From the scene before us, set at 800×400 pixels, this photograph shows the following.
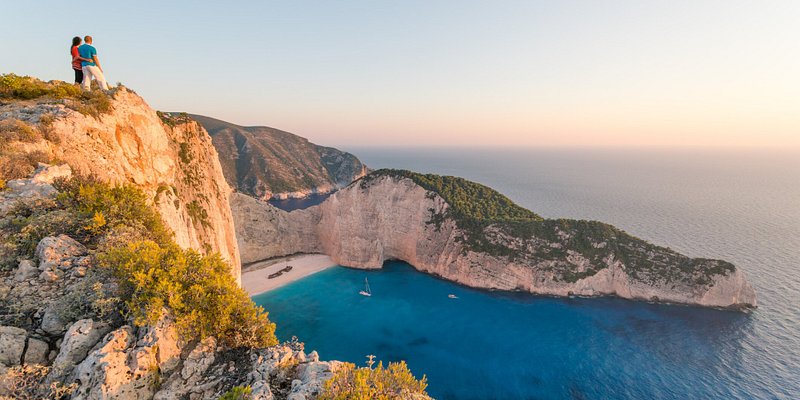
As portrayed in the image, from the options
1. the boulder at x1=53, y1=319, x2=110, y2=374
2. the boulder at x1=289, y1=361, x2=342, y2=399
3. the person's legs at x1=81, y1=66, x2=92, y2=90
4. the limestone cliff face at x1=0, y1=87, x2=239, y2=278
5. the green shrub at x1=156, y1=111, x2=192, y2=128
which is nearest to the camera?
the boulder at x1=53, y1=319, x2=110, y2=374

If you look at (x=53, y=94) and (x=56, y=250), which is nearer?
(x=56, y=250)

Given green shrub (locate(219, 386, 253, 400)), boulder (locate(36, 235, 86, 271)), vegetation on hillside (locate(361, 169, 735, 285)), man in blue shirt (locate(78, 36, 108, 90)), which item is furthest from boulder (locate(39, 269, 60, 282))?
vegetation on hillside (locate(361, 169, 735, 285))

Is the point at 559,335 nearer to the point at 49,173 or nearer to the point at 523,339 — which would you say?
the point at 523,339

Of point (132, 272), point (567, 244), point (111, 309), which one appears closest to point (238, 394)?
point (111, 309)

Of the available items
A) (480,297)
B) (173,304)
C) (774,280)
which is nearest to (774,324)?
(774,280)

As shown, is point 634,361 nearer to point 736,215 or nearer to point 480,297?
point 480,297

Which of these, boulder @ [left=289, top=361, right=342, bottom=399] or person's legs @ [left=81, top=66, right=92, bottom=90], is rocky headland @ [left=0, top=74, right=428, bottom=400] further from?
person's legs @ [left=81, top=66, right=92, bottom=90]
